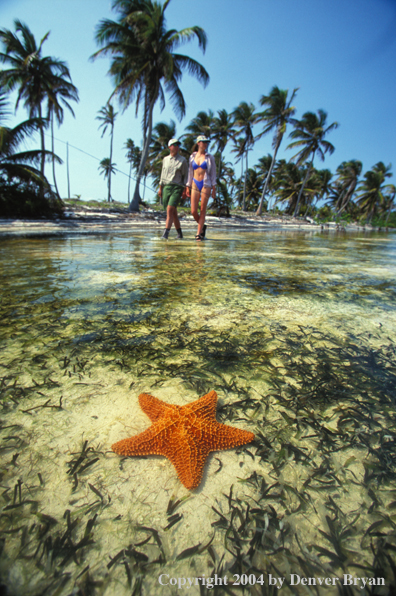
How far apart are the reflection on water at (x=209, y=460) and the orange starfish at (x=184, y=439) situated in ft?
0.16

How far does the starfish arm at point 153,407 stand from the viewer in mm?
1084

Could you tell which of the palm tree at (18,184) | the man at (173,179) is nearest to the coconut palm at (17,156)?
the palm tree at (18,184)

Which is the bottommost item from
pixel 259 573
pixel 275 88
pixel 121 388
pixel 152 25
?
pixel 259 573

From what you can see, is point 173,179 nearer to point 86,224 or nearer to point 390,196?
point 86,224

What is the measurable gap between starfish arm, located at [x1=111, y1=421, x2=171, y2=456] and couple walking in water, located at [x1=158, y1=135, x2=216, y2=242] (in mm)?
6499

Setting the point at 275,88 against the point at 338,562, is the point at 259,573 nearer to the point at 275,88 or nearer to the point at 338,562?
the point at 338,562

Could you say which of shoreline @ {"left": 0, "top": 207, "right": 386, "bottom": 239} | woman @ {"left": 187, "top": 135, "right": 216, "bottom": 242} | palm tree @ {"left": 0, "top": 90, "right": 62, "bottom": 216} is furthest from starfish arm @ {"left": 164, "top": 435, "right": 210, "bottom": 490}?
palm tree @ {"left": 0, "top": 90, "right": 62, "bottom": 216}

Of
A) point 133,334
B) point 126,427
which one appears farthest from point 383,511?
point 133,334

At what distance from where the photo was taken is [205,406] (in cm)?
113

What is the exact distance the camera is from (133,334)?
5.95 feet

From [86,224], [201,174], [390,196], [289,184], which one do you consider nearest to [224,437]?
[201,174]

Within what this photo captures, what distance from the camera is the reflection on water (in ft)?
2.32

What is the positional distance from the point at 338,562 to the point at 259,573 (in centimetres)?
20

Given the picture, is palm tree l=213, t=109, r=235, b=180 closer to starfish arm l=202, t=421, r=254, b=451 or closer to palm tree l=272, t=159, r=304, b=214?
palm tree l=272, t=159, r=304, b=214
